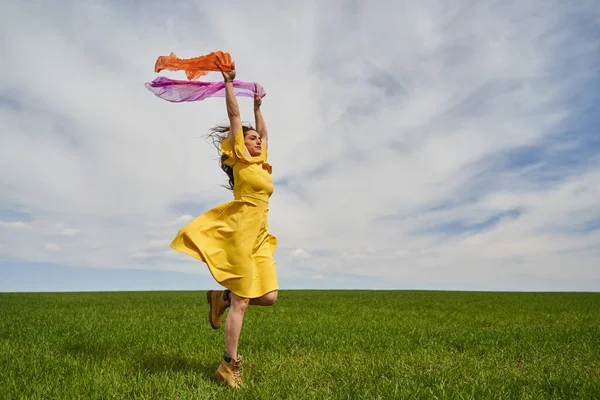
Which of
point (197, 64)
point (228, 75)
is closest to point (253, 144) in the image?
point (228, 75)

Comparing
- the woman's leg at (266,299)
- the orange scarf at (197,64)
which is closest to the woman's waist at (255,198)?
the woman's leg at (266,299)

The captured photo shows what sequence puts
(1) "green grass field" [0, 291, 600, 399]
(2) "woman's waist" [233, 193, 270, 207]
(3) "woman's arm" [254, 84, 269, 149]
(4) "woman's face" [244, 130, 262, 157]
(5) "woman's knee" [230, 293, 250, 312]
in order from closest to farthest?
(1) "green grass field" [0, 291, 600, 399] < (5) "woman's knee" [230, 293, 250, 312] < (2) "woman's waist" [233, 193, 270, 207] < (4) "woman's face" [244, 130, 262, 157] < (3) "woman's arm" [254, 84, 269, 149]

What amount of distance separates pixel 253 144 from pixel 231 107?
489 millimetres

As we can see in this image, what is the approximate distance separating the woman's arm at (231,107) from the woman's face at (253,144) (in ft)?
0.74

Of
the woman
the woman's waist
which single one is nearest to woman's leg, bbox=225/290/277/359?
the woman

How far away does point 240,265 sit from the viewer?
5.11 metres

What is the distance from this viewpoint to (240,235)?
5.17 m

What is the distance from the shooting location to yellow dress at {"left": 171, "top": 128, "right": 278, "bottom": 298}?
5.13 meters

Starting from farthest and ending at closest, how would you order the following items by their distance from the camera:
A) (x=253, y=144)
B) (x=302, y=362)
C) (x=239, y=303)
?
(x=302, y=362) → (x=253, y=144) → (x=239, y=303)

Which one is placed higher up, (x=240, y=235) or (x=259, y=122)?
(x=259, y=122)

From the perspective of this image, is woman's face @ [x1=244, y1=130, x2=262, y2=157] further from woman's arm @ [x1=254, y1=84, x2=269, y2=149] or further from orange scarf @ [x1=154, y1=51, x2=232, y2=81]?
orange scarf @ [x1=154, y1=51, x2=232, y2=81]

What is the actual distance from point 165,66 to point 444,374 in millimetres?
4865

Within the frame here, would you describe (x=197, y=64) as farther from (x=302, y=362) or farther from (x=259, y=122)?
(x=302, y=362)

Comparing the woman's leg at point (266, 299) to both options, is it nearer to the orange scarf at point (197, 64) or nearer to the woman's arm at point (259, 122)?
the woman's arm at point (259, 122)
